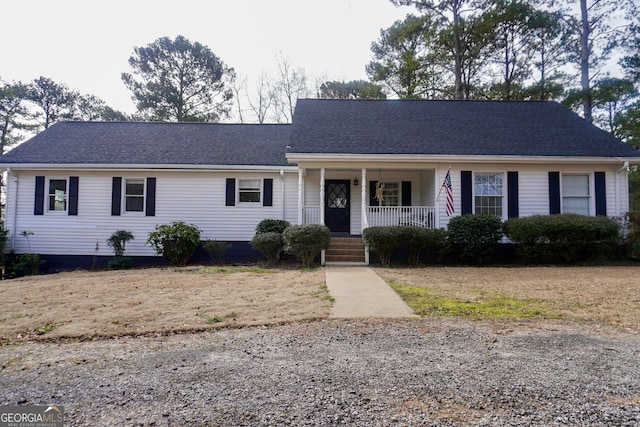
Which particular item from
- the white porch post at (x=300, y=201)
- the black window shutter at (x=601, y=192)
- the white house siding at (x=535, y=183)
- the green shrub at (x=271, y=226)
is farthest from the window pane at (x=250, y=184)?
the black window shutter at (x=601, y=192)

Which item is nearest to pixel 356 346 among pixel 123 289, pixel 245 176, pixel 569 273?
pixel 123 289

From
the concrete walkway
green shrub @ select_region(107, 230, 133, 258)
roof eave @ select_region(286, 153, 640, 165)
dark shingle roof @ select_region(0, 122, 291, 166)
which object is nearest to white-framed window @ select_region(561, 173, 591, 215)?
roof eave @ select_region(286, 153, 640, 165)

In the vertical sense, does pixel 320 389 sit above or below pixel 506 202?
below

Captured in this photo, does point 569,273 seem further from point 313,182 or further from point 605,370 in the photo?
point 313,182

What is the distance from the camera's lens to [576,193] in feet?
38.0

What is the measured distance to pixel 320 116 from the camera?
46.6 ft

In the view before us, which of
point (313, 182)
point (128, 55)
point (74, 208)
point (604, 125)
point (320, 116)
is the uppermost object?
point (128, 55)

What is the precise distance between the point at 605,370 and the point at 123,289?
7.58 metres

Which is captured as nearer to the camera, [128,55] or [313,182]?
[313,182]

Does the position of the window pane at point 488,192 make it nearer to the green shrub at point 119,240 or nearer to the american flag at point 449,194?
the american flag at point 449,194

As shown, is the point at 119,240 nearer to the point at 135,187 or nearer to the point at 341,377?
the point at 135,187

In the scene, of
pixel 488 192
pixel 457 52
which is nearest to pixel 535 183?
pixel 488 192

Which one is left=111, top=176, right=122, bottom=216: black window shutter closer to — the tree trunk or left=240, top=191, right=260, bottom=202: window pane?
left=240, top=191, right=260, bottom=202: window pane

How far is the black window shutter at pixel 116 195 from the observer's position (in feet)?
40.4
